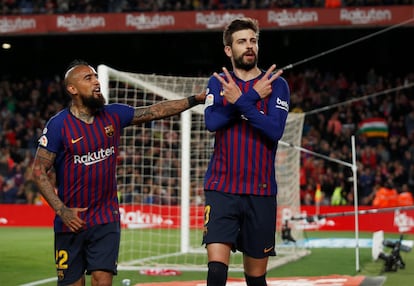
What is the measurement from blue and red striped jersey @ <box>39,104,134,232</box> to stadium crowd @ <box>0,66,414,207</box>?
11922mm

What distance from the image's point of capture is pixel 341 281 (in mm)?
10156

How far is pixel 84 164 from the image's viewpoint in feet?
20.4

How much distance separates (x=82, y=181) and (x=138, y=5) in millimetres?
Result: 23921

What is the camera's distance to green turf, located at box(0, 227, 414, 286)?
11.2 m

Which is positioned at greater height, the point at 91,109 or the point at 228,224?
the point at 91,109

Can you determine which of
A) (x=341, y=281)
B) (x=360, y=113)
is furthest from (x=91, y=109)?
(x=360, y=113)

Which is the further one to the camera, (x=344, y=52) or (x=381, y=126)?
(x=344, y=52)

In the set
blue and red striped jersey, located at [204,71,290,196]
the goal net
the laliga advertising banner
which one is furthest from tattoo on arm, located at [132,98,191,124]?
the laliga advertising banner

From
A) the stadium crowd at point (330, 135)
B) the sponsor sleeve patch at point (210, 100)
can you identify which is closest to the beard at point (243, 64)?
the sponsor sleeve patch at point (210, 100)

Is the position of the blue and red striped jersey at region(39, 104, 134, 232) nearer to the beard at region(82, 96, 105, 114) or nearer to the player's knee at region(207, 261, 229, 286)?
the beard at region(82, 96, 105, 114)

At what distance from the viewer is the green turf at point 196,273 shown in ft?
36.6

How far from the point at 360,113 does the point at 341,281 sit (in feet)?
58.3

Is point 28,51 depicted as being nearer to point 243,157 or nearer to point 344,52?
point 344,52

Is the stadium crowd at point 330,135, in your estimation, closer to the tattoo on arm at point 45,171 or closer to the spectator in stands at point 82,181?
the spectator in stands at point 82,181
